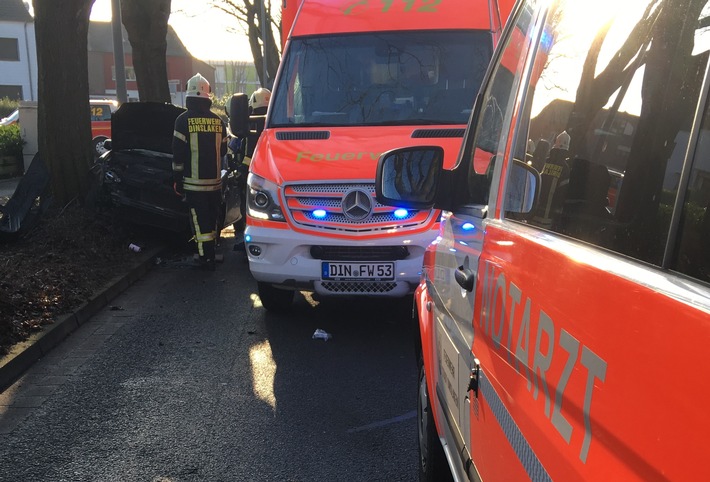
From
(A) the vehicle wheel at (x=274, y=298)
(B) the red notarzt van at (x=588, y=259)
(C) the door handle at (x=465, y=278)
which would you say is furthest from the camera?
(A) the vehicle wheel at (x=274, y=298)

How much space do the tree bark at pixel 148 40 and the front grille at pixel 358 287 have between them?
9.28 metres

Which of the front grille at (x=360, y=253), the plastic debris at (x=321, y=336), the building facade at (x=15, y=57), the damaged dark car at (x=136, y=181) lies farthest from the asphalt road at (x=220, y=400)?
the building facade at (x=15, y=57)

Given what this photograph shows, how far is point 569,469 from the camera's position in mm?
1229

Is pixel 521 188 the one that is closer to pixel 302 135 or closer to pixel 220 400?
pixel 220 400

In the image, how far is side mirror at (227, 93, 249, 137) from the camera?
6.92 metres

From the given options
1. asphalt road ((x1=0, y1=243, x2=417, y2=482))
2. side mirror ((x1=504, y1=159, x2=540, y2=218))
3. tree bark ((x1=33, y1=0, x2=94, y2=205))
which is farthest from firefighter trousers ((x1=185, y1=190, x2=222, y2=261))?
side mirror ((x1=504, y1=159, x2=540, y2=218))

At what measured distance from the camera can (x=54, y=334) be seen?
553 cm

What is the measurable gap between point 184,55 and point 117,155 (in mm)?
69816

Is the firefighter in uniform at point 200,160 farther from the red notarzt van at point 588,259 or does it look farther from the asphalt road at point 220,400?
the red notarzt van at point 588,259

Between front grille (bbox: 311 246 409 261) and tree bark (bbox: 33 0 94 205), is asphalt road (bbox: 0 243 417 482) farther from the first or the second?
tree bark (bbox: 33 0 94 205)

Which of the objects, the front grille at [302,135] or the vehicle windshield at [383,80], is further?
the vehicle windshield at [383,80]

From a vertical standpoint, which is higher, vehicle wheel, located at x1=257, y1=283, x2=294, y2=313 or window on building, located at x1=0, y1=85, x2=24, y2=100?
vehicle wheel, located at x1=257, y1=283, x2=294, y2=313

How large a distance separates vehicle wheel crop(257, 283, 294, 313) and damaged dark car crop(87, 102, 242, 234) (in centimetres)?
285

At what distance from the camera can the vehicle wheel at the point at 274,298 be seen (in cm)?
612
